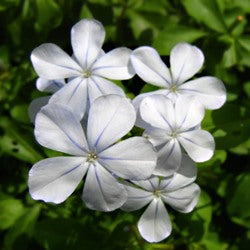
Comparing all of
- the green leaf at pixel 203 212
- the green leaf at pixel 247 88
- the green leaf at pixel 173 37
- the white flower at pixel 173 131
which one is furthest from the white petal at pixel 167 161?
the green leaf at pixel 247 88

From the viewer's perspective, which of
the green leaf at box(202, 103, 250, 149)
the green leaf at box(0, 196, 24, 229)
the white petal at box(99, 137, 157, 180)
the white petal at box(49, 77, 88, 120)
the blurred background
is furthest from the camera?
the green leaf at box(0, 196, 24, 229)

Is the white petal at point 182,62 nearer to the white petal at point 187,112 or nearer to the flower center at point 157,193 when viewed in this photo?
the white petal at point 187,112

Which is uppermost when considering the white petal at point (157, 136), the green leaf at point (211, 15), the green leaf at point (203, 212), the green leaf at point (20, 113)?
the green leaf at point (211, 15)

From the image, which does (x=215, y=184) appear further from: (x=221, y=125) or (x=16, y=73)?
(x=16, y=73)

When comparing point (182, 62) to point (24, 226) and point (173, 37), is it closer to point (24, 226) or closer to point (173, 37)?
point (173, 37)

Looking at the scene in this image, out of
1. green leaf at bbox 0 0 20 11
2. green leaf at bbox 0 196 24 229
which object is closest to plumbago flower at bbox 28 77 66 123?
green leaf at bbox 0 196 24 229

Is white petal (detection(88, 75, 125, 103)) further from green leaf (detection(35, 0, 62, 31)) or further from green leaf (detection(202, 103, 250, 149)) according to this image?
green leaf (detection(35, 0, 62, 31))
